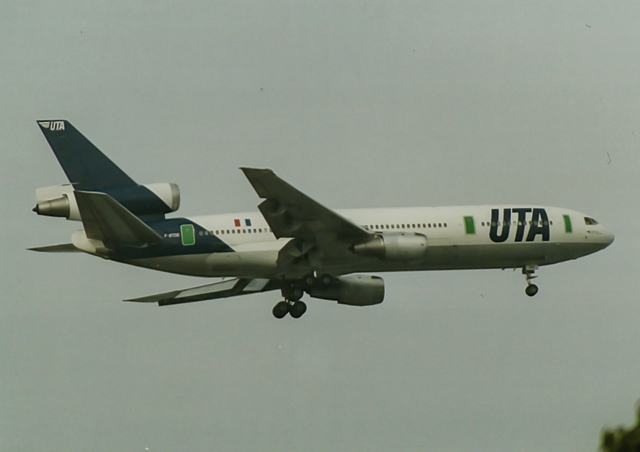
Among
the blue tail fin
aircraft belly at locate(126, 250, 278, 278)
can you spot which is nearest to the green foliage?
aircraft belly at locate(126, 250, 278, 278)

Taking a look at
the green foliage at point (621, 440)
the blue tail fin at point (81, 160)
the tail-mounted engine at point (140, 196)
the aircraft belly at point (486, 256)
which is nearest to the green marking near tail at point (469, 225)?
the aircraft belly at point (486, 256)

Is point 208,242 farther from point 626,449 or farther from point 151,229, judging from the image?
point 626,449

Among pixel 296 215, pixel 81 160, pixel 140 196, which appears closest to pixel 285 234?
pixel 296 215

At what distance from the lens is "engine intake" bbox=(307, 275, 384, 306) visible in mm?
37781

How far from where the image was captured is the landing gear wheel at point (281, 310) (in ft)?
120

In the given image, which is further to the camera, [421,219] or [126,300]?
[126,300]

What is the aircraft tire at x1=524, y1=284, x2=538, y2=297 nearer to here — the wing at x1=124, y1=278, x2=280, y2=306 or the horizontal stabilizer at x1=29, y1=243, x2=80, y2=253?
the wing at x1=124, y1=278, x2=280, y2=306

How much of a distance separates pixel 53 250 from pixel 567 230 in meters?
22.4

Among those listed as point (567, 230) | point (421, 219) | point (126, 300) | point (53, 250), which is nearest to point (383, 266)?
point (421, 219)

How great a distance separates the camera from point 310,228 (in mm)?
33062

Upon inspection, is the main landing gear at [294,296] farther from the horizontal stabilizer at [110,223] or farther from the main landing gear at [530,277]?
the main landing gear at [530,277]

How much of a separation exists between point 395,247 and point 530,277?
8.25 metres

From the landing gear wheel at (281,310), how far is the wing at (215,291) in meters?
1.26

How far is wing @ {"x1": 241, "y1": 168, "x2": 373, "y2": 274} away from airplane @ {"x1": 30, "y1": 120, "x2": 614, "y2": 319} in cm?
4
